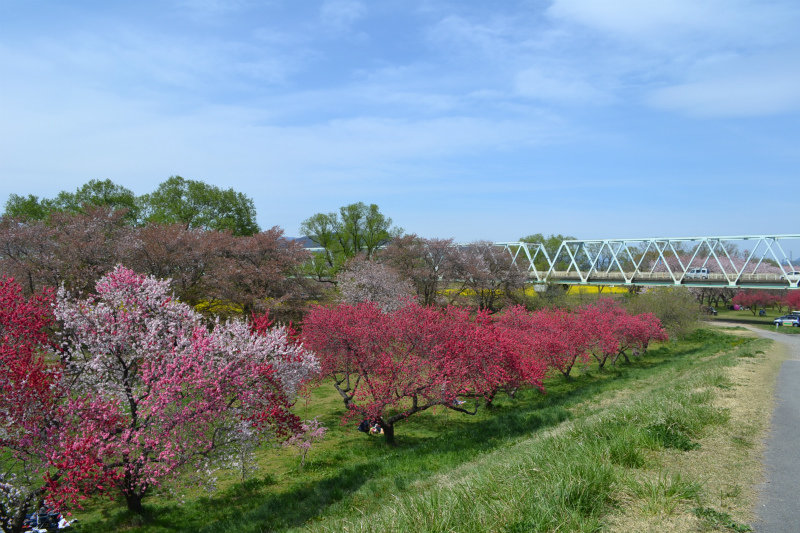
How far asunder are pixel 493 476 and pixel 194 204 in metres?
54.7

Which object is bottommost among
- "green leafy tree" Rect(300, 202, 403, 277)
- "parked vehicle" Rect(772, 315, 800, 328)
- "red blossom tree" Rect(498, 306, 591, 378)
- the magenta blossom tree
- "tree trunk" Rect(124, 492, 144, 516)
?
"parked vehicle" Rect(772, 315, 800, 328)

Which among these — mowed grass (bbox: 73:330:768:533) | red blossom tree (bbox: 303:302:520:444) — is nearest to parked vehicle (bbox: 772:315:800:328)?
mowed grass (bbox: 73:330:768:533)

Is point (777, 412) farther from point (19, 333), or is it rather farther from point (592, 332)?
point (19, 333)

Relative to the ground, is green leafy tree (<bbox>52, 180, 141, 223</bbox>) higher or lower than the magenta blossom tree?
higher

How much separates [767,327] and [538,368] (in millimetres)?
47553

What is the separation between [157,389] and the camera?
10.9 m

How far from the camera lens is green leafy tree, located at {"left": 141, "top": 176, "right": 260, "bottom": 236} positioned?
54.1m

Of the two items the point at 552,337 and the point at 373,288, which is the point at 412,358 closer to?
the point at 552,337

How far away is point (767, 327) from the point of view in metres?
53.4

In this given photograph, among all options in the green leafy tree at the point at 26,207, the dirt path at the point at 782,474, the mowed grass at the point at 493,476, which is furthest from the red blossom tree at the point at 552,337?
the green leafy tree at the point at 26,207

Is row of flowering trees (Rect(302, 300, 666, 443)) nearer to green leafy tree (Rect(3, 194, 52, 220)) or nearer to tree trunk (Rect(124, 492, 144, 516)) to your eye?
tree trunk (Rect(124, 492, 144, 516))

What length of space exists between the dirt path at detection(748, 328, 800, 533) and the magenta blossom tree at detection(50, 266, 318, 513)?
10426mm

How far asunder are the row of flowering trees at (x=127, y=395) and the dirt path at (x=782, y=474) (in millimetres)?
10444

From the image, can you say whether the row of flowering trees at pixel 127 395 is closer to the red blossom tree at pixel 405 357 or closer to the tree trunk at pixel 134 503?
the tree trunk at pixel 134 503
